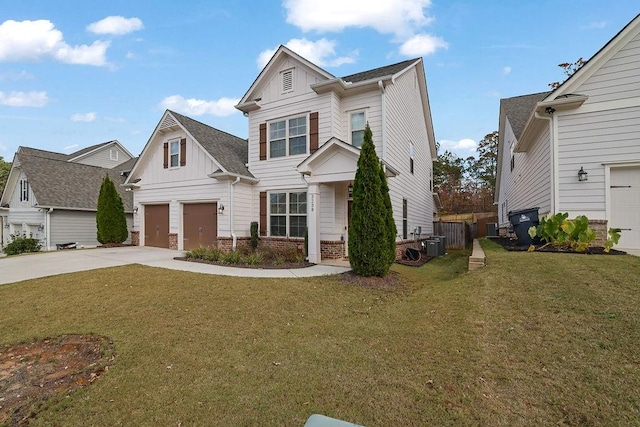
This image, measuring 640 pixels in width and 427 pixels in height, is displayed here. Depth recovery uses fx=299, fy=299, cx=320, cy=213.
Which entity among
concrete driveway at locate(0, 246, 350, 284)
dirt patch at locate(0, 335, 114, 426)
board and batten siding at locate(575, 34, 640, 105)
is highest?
board and batten siding at locate(575, 34, 640, 105)

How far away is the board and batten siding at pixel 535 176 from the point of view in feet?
29.1

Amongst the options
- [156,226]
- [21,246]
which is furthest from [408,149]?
[21,246]

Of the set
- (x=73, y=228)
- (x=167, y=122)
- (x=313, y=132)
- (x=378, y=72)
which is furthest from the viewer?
(x=73, y=228)

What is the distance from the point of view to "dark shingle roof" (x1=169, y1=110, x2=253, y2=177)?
12.4 meters

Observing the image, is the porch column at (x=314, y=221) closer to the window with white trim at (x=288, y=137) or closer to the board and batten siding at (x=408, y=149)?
the window with white trim at (x=288, y=137)

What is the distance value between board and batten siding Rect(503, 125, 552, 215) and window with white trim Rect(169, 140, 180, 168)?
46.5ft

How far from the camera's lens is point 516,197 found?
558 inches

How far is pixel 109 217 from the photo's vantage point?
15.1 m

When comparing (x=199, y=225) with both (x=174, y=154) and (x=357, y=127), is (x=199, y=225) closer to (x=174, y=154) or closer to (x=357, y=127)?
(x=174, y=154)

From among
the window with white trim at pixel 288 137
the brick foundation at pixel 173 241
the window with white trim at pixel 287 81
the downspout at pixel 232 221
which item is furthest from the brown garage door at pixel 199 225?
the window with white trim at pixel 287 81

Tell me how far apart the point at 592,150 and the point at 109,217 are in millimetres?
19362

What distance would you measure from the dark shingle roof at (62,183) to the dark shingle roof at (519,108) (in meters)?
22.6

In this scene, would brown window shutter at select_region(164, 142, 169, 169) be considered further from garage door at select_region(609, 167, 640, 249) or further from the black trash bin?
garage door at select_region(609, 167, 640, 249)

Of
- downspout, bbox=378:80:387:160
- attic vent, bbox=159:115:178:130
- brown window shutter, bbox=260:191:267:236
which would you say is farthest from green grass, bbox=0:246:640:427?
attic vent, bbox=159:115:178:130
